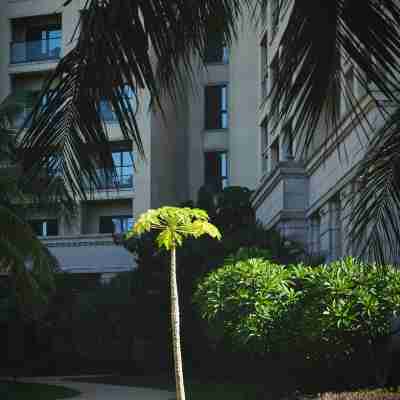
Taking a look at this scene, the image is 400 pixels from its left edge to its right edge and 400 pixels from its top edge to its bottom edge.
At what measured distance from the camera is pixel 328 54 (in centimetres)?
382

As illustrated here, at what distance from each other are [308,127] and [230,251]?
84.7 ft

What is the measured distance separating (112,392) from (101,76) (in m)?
24.4

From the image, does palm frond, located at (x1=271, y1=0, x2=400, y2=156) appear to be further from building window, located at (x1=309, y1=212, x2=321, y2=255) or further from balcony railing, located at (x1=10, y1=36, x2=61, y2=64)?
balcony railing, located at (x1=10, y1=36, x2=61, y2=64)

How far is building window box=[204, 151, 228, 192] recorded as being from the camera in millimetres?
42406

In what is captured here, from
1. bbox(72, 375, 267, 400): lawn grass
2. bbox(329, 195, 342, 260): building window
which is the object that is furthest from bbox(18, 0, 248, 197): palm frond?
bbox(329, 195, 342, 260): building window

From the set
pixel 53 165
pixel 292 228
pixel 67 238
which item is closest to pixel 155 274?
pixel 292 228

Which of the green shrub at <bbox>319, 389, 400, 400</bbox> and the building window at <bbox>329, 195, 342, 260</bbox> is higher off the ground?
the building window at <bbox>329, 195, 342, 260</bbox>

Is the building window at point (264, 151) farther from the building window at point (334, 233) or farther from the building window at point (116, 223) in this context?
the building window at point (334, 233)

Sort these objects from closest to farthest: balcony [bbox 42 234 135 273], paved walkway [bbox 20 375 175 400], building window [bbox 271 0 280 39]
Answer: building window [bbox 271 0 280 39] < paved walkway [bbox 20 375 175 400] < balcony [bbox 42 234 135 273]

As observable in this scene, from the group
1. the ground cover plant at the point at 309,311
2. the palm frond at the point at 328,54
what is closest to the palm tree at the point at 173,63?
the palm frond at the point at 328,54

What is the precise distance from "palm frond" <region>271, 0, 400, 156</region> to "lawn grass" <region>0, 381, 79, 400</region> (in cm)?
2306

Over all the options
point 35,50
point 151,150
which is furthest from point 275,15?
point 35,50

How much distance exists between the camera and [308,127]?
12.8ft

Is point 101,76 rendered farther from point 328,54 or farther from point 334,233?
point 334,233
